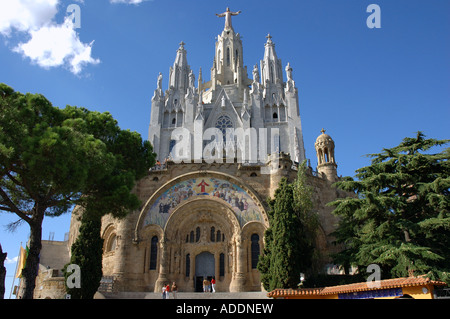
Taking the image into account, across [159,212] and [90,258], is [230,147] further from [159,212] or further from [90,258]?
[90,258]

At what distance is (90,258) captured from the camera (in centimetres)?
1702

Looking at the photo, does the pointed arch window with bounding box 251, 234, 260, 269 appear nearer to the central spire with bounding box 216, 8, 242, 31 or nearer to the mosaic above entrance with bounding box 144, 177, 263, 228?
the mosaic above entrance with bounding box 144, 177, 263, 228

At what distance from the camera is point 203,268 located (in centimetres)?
2138

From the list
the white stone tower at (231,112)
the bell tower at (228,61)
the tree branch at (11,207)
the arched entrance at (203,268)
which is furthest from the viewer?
the bell tower at (228,61)

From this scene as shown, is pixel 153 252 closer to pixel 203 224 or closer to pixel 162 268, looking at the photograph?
pixel 162 268

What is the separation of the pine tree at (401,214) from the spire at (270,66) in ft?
76.4

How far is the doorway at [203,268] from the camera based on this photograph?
2120 cm

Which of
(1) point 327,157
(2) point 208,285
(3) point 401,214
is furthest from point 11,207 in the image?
(1) point 327,157

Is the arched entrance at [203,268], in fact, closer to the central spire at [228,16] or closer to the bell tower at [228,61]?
the bell tower at [228,61]

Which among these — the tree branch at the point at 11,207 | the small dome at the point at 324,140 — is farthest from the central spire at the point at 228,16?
the tree branch at the point at 11,207

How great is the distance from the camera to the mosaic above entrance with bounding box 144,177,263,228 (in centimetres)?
2102

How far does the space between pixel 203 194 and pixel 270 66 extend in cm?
2373

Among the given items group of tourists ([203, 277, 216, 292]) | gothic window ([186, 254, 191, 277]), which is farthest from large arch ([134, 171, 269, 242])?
group of tourists ([203, 277, 216, 292])
